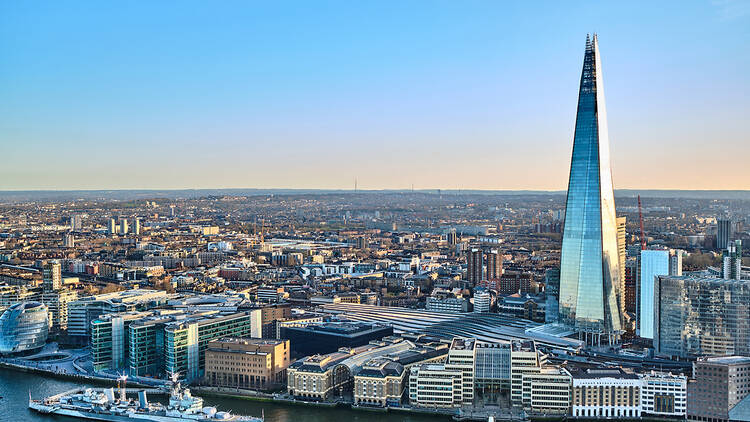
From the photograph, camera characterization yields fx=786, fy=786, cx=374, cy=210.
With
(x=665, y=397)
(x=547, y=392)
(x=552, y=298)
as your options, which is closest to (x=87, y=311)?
(x=547, y=392)

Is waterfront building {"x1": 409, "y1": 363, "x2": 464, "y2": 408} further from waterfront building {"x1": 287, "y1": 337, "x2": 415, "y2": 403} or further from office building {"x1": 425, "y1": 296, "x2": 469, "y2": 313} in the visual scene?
office building {"x1": 425, "y1": 296, "x2": 469, "y2": 313}

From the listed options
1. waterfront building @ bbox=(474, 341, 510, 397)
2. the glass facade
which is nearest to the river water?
waterfront building @ bbox=(474, 341, 510, 397)

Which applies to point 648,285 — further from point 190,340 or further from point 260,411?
point 190,340

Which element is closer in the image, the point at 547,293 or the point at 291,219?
the point at 547,293

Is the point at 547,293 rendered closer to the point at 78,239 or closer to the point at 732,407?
the point at 732,407

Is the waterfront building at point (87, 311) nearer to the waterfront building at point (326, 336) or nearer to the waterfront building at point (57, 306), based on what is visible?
the waterfront building at point (57, 306)

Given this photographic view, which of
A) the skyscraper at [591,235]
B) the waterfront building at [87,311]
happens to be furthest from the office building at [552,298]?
the waterfront building at [87,311]

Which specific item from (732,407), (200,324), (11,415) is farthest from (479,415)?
(11,415)
